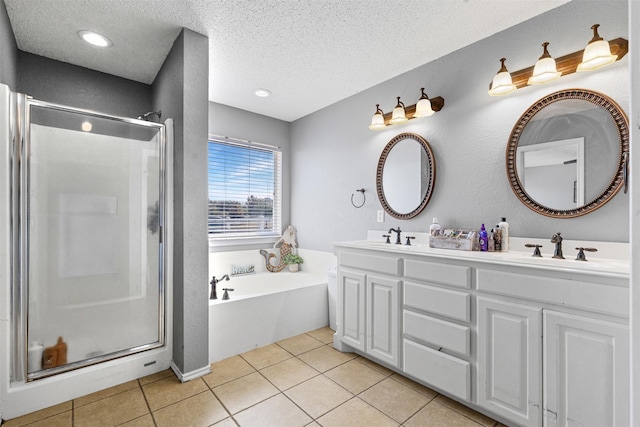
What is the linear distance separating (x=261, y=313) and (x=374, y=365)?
1026 mm

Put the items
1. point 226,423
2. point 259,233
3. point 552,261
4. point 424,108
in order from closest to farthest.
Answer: point 552,261
point 226,423
point 424,108
point 259,233

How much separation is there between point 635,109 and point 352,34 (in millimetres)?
1880

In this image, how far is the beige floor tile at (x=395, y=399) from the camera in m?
1.75

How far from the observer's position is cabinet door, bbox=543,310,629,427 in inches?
49.3

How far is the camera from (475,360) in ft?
5.49

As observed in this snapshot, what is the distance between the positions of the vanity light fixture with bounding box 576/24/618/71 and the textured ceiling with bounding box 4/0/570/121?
1.27ft

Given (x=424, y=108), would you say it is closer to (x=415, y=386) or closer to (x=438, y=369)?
(x=438, y=369)

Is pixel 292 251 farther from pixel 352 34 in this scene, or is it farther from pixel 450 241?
pixel 352 34

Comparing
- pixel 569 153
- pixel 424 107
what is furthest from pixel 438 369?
pixel 424 107

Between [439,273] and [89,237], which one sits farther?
[89,237]

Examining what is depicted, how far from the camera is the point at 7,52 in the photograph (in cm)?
194

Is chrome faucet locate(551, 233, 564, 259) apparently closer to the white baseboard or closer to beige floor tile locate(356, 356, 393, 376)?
beige floor tile locate(356, 356, 393, 376)

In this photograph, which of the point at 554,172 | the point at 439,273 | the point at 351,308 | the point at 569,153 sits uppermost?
the point at 569,153

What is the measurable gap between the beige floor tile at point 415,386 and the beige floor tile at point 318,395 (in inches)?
Answer: 15.8
